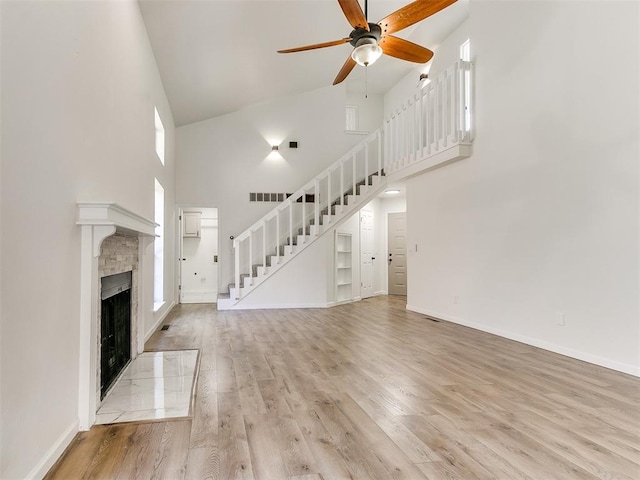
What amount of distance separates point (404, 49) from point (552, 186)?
7.01 feet

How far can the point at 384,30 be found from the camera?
348 cm

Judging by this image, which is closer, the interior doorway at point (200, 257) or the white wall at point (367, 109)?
the interior doorway at point (200, 257)

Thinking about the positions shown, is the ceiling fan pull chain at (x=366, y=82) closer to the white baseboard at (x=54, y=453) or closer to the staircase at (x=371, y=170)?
the staircase at (x=371, y=170)

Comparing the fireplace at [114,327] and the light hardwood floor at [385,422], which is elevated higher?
the fireplace at [114,327]

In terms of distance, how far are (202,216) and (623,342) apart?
7.95 meters

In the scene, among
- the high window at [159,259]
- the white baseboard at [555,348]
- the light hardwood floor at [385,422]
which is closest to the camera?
the light hardwood floor at [385,422]

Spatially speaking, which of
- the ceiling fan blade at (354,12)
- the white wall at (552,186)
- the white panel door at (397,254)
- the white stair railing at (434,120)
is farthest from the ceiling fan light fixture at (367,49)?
the white panel door at (397,254)

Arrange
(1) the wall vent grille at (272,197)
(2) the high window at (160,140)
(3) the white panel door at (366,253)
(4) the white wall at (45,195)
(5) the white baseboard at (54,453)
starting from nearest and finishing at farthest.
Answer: (4) the white wall at (45,195) < (5) the white baseboard at (54,453) < (2) the high window at (160,140) < (1) the wall vent grille at (272,197) < (3) the white panel door at (366,253)

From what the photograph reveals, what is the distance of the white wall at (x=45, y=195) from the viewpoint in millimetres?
1457

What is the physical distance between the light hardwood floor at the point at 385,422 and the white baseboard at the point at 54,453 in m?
0.04

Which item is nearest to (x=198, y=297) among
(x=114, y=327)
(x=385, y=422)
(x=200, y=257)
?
(x=200, y=257)

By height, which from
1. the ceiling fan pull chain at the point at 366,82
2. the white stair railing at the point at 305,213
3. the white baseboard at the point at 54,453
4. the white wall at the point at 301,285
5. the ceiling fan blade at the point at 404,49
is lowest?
the white baseboard at the point at 54,453

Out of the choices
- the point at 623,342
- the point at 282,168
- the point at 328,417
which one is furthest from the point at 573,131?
the point at 282,168

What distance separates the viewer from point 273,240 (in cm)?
792
